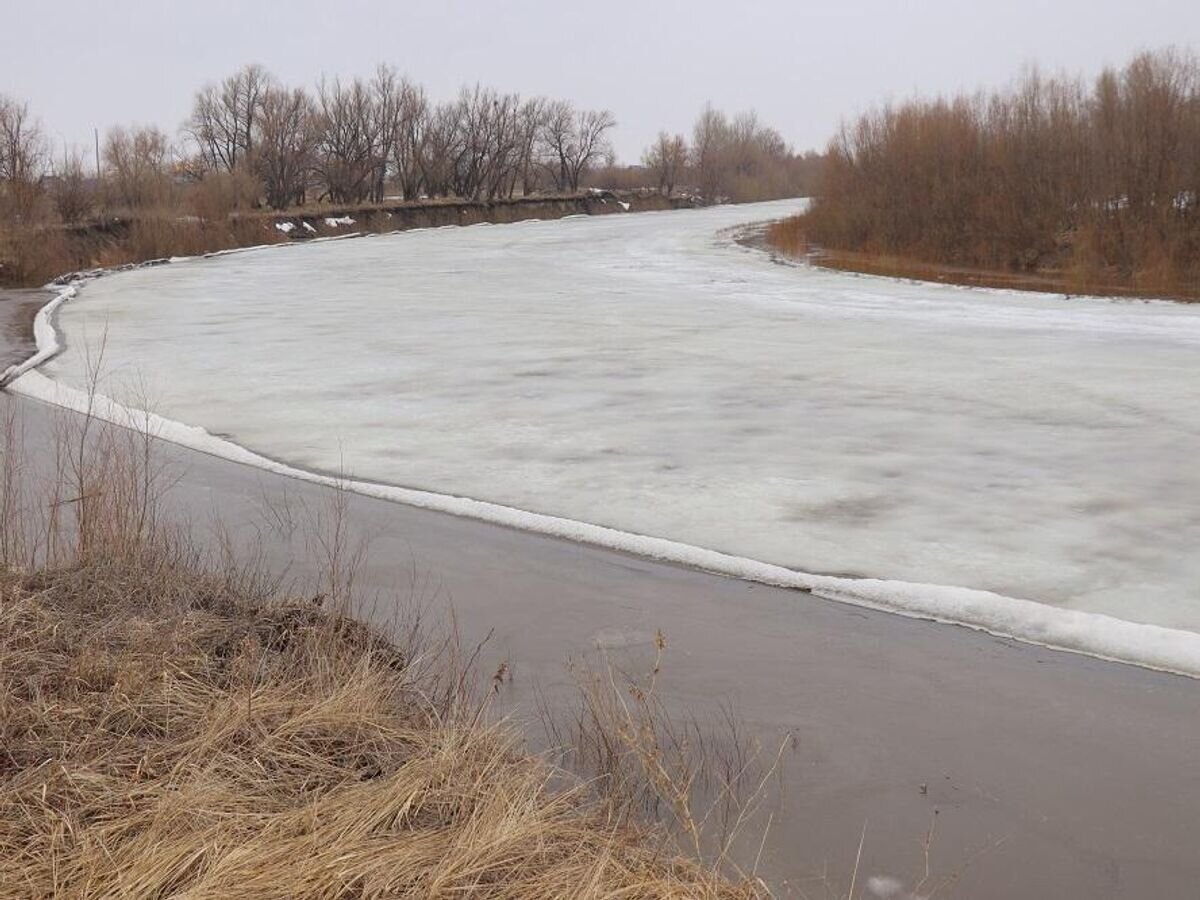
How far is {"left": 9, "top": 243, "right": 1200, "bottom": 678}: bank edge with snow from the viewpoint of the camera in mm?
4590

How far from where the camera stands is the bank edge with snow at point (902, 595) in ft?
15.1

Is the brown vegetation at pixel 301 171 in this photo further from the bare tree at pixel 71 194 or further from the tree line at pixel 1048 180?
the tree line at pixel 1048 180

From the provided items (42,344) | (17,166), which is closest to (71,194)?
(17,166)

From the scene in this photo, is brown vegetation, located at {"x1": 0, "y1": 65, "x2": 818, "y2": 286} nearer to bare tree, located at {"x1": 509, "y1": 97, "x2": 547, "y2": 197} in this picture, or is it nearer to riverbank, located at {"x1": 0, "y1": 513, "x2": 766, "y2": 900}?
bare tree, located at {"x1": 509, "y1": 97, "x2": 547, "y2": 197}

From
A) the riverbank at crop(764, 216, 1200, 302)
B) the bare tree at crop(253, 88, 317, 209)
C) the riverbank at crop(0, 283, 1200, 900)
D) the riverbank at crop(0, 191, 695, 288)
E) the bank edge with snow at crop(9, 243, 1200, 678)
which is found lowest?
the riverbank at crop(0, 283, 1200, 900)

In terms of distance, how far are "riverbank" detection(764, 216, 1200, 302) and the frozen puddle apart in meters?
1.36

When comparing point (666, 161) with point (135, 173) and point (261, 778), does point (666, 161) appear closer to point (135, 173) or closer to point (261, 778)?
point (135, 173)

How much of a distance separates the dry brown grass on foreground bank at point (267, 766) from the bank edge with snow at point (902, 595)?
1192 millimetres

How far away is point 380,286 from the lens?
20.3m

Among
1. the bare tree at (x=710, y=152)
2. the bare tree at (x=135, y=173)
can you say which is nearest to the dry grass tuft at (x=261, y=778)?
the bare tree at (x=135, y=173)

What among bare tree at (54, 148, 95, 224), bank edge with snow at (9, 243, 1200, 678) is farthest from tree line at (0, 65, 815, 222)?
bank edge with snow at (9, 243, 1200, 678)

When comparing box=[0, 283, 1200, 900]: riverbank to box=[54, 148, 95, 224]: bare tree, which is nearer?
box=[0, 283, 1200, 900]: riverbank

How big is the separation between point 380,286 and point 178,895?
1831cm

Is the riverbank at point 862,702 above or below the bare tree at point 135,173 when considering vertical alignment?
below
